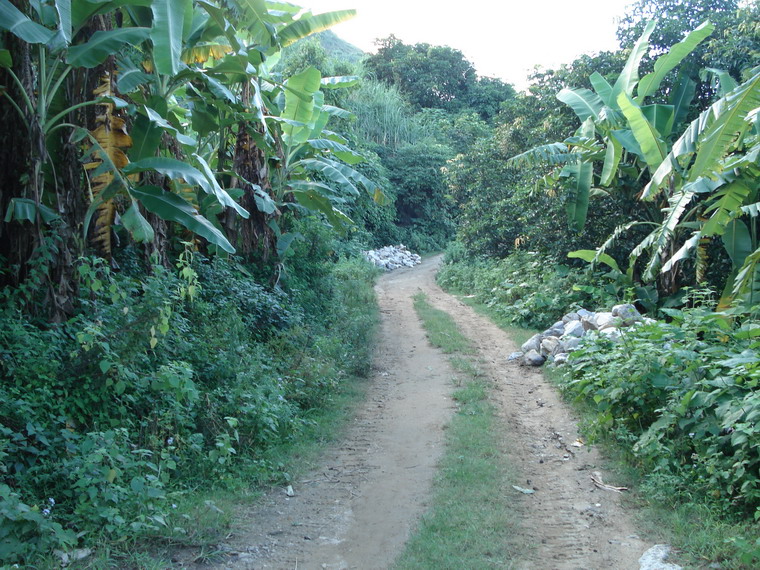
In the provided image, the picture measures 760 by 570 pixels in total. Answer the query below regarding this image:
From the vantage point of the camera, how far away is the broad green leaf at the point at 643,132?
8.88 meters

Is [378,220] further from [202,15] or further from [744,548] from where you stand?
[744,548]

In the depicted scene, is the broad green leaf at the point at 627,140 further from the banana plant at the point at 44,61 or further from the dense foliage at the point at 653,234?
the banana plant at the point at 44,61

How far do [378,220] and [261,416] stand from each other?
71.7 feet

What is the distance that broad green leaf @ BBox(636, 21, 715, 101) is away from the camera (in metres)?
9.56

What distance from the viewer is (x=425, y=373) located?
9.33 meters

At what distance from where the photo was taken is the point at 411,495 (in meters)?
5.13

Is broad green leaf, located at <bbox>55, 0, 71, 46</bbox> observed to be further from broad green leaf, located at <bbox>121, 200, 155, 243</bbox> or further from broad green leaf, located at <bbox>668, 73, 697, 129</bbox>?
broad green leaf, located at <bbox>668, 73, 697, 129</bbox>

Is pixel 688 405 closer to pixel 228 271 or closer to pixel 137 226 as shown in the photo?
pixel 137 226

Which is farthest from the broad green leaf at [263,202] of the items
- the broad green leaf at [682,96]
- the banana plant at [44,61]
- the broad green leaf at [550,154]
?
the broad green leaf at [682,96]

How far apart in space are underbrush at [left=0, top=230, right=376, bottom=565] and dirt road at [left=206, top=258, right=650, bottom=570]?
55 cm

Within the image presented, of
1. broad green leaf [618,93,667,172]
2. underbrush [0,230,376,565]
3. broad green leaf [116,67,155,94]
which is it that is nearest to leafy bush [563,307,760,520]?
underbrush [0,230,376,565]

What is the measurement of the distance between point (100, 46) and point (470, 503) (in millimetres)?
5114

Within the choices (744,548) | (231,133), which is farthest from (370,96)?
(744,548)

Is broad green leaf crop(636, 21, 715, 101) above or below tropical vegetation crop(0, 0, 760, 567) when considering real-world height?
above
